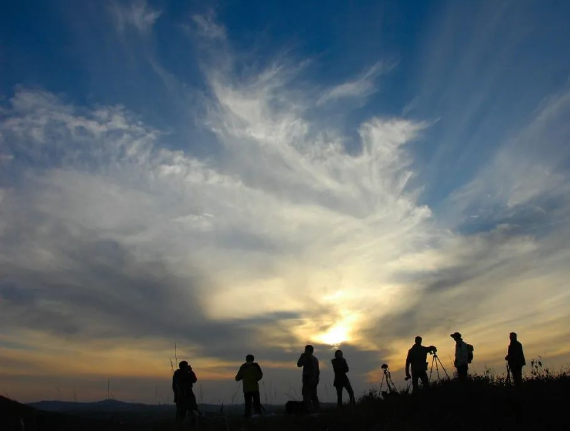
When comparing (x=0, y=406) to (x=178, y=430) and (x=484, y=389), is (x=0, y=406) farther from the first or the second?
(x=484, y=389)

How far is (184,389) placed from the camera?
14.3 m

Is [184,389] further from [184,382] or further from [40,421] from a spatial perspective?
[40,421]

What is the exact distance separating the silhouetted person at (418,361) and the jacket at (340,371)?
6.14 ft

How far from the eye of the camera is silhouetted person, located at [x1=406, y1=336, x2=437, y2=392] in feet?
48.6

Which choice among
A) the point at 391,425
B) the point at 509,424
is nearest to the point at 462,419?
the point at 509,424

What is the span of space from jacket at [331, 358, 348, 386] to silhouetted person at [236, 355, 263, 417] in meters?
2.34

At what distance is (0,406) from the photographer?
650 inches

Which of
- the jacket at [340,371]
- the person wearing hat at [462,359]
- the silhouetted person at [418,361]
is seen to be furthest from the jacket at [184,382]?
the person wearing hat at [462,359]

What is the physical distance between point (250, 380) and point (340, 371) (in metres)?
2.81

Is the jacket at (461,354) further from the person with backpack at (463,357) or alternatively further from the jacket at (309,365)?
the jacket at (309,365)

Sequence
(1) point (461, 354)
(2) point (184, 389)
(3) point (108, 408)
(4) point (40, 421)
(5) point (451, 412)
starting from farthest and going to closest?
(3) point (108, 408) < (4) point (40, 421) < (1) point (461, 354) < (2) point (184, 389) < (5) point (451, 412)

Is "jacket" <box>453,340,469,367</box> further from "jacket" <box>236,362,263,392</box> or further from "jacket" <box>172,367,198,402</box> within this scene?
"jacket" <box>172,367,198,402</box>

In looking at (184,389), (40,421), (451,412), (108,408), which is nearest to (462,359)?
(451,412)

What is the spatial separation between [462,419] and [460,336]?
5.10 metres
